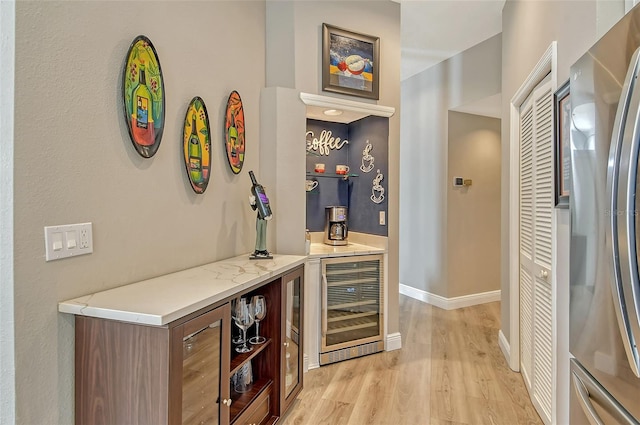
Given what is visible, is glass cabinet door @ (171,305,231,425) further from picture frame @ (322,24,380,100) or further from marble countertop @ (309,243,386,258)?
picture frame @ (322,24,380,100)

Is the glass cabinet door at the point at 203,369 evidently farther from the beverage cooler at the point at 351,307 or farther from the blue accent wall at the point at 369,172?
the blue accent wall at the point at 369,172

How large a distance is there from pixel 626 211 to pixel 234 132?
6.83 feet

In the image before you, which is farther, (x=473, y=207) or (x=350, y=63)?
(x=473, y=207)

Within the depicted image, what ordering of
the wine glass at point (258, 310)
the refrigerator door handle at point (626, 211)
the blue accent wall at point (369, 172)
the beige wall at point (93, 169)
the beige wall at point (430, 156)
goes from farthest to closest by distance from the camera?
the beige wall at point (430, 156), the blue accent wall at point (369, 172), the wine glass at point (258, 310), the beige wall at point (93, 169), the refrigerator door handle at point (626, 211)

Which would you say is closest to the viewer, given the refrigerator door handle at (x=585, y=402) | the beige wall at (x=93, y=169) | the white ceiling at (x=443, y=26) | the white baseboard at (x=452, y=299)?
the refrigerator door handle at (x=585, y=402)

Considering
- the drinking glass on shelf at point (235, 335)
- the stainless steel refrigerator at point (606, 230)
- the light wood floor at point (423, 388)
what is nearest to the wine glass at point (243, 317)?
the drinking glass on shelf at point (235, 335)

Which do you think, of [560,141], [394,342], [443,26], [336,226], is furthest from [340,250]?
[443,26]

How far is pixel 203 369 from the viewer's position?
1.44 m

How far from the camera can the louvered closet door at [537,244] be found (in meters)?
2.07

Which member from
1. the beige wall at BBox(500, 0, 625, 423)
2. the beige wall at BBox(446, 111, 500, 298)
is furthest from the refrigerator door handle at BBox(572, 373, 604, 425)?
the beige wall at BBox(446, 111, 500, 298)

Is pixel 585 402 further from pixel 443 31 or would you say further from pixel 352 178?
pixel 443 31

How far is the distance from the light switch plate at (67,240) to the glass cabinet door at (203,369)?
1.64ft

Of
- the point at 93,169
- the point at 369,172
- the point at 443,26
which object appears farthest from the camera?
the point at 443,26

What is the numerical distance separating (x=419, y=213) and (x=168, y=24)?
12.6 feet
